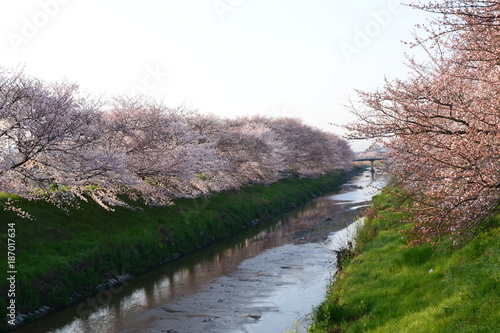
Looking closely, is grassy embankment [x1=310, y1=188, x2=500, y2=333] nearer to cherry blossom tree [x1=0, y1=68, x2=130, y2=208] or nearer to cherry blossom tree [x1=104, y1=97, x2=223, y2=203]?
cherry blossom tree [x1=0, y1=68, x2=130, y2=208]

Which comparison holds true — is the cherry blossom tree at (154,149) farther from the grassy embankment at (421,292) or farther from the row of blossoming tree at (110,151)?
the grassy embankment at (421,292)

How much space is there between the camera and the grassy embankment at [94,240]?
54.5 feet

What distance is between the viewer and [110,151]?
26.1 meters

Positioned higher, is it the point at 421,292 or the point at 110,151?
the point at 110,151

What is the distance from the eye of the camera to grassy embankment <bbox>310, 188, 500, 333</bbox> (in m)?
8.13

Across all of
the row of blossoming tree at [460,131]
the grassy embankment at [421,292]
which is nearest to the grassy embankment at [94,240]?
the grassy embankment at [421,292]

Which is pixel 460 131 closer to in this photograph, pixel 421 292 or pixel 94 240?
pixel 421 292

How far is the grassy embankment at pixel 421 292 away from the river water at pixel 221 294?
208cm

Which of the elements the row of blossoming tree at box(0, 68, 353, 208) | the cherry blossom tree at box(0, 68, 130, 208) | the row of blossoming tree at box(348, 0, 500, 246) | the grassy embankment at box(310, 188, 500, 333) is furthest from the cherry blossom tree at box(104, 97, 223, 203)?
the row of blossoming tree at box(348, 0, 500, 246)

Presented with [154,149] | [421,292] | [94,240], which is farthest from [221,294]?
[154,149]

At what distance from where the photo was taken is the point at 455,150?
27.2 feet

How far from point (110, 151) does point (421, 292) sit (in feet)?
A: 69.4

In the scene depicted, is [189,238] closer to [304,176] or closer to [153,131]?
[153,131]

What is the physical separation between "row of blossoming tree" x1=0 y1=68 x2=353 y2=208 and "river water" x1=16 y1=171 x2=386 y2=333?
20.0 ft
